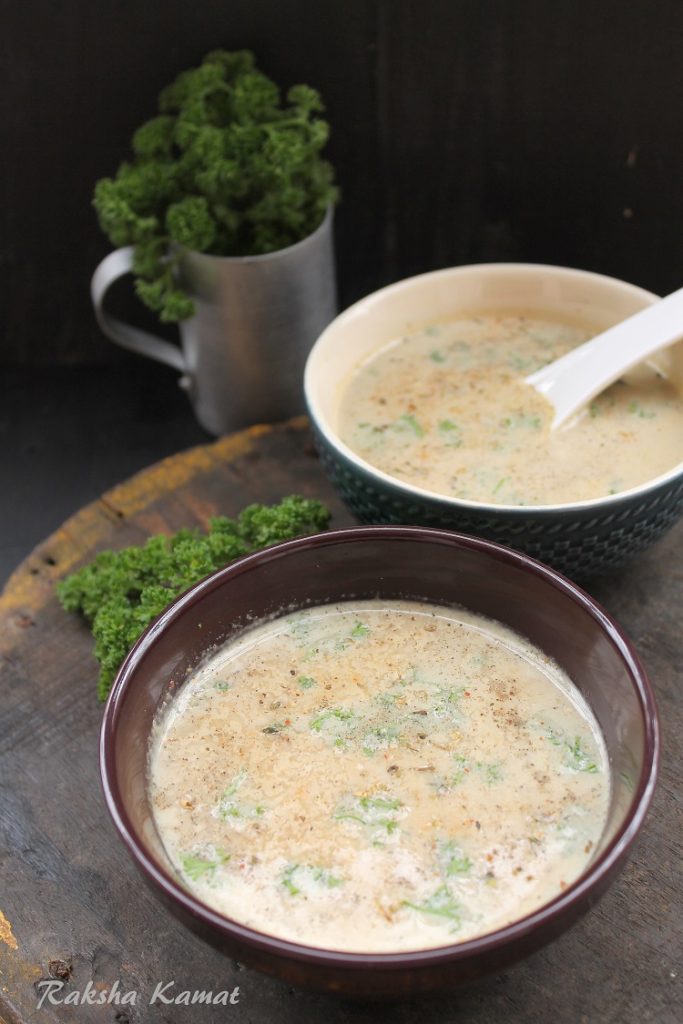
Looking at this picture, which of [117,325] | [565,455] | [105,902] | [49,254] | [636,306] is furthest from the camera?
[49,254]

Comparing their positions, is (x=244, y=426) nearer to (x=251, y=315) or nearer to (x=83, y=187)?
(x=251, y=315)

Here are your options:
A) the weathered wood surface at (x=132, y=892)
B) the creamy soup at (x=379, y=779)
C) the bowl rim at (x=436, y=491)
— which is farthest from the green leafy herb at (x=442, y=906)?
the bowl rim at (x=436, y=491)

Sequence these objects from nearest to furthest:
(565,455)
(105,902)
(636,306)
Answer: (105,902) < (565,455) < (636,306)

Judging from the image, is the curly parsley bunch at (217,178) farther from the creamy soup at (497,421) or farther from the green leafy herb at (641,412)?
the green leafy herb at (641,412)

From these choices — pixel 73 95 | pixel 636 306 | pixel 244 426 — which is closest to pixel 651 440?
pixel 636 306

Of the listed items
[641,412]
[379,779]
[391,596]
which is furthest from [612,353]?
[379,779]

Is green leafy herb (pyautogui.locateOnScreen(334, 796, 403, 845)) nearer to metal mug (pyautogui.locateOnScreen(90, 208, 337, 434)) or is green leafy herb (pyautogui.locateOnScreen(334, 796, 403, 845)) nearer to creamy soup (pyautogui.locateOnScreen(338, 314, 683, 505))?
creamy soup (pyautogui.locateOnScreen(338, 314, 683, 505))

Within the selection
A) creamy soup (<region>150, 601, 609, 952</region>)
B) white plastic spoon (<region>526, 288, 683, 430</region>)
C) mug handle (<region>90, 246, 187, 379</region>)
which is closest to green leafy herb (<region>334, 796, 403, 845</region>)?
creamy soup (<region>150, 601, 609, 952</region>)
